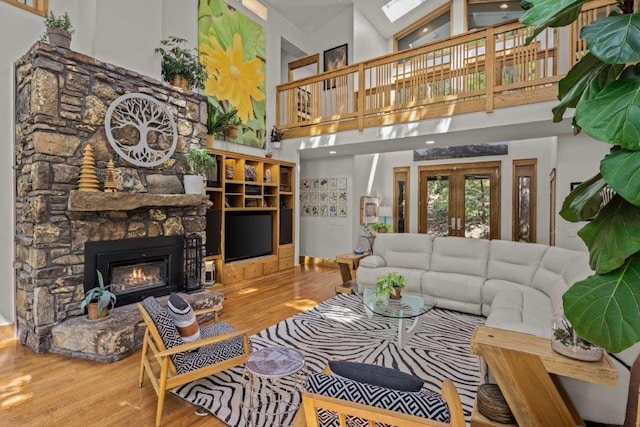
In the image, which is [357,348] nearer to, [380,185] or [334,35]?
[380,185]

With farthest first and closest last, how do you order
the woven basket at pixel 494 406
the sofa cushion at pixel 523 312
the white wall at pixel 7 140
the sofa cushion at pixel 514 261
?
the sofa cushion at pixel 514 261 → the white wall at pixel 7 140 → the sofa cushion at pixel 523 312 → the woven basket at pixel 494 406

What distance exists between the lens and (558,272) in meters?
3.59

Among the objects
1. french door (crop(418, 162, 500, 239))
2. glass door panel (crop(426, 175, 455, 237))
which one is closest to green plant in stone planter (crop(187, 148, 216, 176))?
french door (crop(418, 162, 500, 239))

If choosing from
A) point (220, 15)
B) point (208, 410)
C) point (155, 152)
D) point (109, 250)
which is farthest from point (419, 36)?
point (208, 410)

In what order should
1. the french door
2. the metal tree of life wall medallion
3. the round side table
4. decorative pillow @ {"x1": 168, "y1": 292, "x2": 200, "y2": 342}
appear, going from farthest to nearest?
the french door
the metal tree of life wall medallion
decorative pillow @ {"x1": 168, "y1": 292, "x2": 200, "y2": 342}
the round side table

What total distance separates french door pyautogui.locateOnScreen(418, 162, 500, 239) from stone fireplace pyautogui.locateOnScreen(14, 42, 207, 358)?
543cm

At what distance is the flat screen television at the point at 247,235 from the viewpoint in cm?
556

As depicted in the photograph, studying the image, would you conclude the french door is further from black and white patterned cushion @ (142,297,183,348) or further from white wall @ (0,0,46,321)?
white wall @ (0,0,46,321)

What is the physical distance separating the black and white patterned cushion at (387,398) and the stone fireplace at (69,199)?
3044mm

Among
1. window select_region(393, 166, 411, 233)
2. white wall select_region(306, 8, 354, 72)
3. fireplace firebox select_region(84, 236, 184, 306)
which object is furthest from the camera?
window select_region(393, 166, 411, 233)

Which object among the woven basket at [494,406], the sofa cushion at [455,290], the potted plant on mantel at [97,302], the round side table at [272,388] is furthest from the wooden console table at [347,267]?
the woven basket at [494,406]

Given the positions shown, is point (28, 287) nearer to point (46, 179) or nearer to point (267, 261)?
point (46, 179)

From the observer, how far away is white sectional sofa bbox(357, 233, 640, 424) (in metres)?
3.13

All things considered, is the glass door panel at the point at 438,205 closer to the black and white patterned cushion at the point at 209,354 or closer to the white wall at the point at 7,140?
the black and white patterned cushion at the point at 209,354
